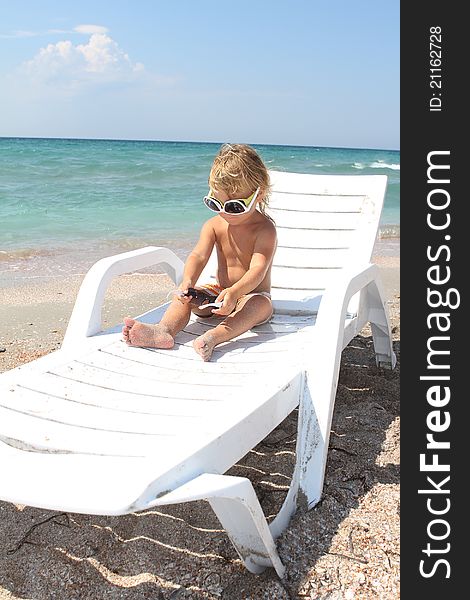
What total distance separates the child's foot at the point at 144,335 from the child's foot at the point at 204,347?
0.54 feet

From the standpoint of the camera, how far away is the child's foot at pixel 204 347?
10.2ft

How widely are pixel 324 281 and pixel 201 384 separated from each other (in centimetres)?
160

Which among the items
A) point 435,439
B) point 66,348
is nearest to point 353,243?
point 66,348

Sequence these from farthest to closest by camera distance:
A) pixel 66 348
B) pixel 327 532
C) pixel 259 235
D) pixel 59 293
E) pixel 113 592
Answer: pixel 59 293, pixel 259 235, pixel 66 348, pixel 327 532, pixel 113 592

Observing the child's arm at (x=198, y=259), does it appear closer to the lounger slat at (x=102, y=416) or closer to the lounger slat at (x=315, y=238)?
the lounger slat at (x=315, y=238)

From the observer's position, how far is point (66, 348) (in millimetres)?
3125

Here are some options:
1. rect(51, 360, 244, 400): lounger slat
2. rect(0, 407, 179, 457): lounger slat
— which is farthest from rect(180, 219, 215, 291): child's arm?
rect(0, 407, 179, 457): lounger slat

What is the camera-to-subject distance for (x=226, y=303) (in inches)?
131

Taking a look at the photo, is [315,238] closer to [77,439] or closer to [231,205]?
[231,205]

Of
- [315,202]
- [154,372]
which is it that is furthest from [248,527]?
[315,202]

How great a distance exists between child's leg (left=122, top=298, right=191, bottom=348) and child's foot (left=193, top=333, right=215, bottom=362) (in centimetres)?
17

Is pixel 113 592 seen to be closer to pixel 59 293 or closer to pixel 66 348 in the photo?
pixel 66 348

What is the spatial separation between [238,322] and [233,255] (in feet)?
1.36

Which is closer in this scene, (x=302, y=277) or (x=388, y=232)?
(x=302, y=277)
